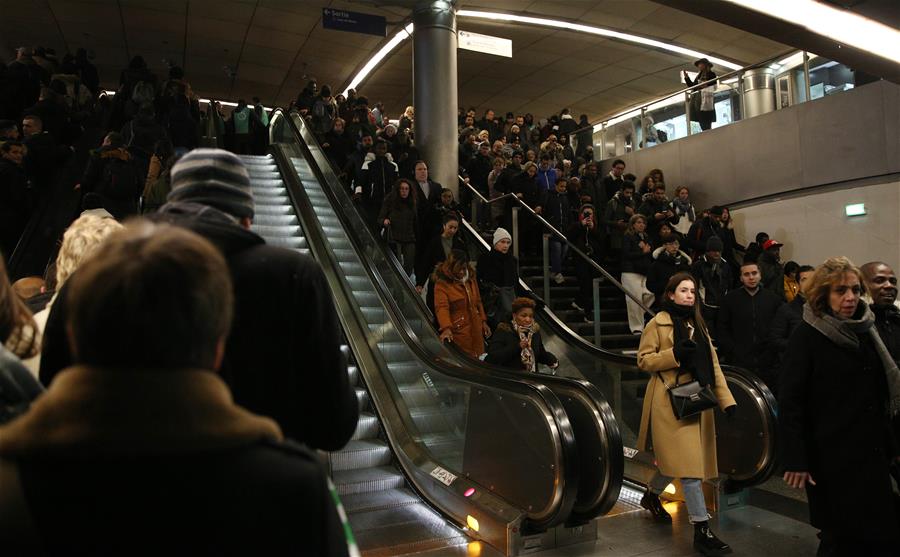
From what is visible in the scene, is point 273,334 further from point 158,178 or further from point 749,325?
point 158,178

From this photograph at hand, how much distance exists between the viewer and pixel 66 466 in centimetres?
88

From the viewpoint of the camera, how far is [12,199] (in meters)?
7.08

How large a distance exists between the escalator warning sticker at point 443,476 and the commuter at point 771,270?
226 inches

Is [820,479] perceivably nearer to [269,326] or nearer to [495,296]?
[269,326]

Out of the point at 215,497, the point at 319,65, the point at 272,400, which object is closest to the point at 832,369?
the point at 272,400

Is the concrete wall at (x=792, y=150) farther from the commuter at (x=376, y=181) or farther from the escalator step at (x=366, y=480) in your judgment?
the escalator step at (x=366, y=480)

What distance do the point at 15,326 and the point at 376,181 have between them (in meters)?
→ 8.75

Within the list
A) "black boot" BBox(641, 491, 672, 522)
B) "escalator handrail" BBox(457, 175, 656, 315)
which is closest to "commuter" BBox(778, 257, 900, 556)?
"black boot" BBox(641, 491, 672, 522)

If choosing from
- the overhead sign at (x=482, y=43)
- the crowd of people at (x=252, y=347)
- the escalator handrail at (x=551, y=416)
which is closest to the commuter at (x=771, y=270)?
the crowd of people at (x=252, y=347)

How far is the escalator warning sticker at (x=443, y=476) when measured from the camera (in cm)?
493

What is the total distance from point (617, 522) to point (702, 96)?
10.7 metres

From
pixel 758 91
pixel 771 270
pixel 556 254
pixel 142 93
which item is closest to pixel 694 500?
pixel 771 270

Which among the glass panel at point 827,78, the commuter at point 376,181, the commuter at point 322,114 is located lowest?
the commuter at point 376,181

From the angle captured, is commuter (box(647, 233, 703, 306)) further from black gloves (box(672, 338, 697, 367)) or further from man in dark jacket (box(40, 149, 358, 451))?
man in dark jacket (box(40, 149, 358, 451))
